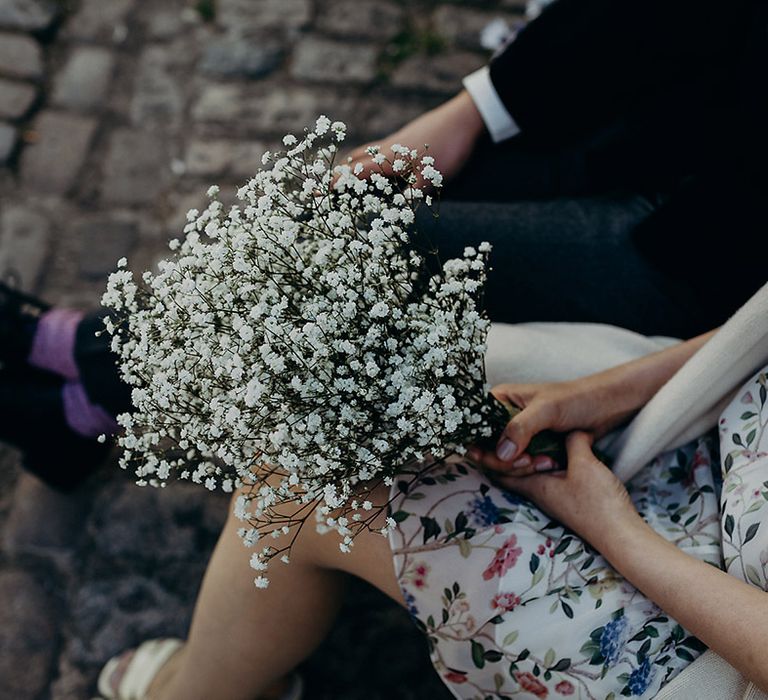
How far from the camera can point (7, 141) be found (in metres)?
3.29

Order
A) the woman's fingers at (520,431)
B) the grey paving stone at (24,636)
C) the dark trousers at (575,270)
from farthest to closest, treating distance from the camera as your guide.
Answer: the grey paving stone at (24,636) → the dark trousers at (575,270) → the woman's fingers at (520,431)

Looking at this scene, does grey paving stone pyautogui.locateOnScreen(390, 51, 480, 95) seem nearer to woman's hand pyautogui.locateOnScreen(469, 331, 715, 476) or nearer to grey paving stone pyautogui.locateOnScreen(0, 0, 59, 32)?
grey paving stone pyautogui.locateOnScreen(0, 0, 59, 32)

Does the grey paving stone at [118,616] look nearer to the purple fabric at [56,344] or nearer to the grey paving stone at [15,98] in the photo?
the purple fabric at [56,344]

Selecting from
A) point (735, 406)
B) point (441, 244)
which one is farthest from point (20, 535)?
point (735, 406)

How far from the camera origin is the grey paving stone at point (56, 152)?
325cm

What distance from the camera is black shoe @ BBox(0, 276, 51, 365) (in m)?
2.51

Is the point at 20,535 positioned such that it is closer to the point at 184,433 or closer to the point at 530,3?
the point at 184,433

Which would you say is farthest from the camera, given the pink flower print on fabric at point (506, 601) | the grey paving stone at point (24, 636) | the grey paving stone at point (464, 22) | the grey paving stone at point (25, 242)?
the grey paving stone at point (464, 22)

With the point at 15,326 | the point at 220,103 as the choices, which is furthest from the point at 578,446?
the point at 220,103

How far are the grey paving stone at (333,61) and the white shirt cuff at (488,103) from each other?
1.36 meters

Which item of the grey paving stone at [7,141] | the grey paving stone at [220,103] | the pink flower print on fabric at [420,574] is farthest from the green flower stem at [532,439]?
the grey paving stone at [7,141]

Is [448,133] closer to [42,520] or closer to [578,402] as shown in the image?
[578,402]

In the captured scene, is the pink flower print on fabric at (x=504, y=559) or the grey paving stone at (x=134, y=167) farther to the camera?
the grey paving stone at (x=134, y=167)

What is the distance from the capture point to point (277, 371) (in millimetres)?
1331
